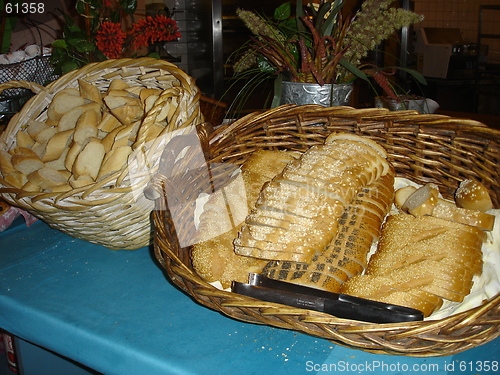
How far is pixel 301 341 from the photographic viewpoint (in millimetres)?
836

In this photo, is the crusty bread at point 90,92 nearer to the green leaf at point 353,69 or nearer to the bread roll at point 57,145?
the bread roll at point 57,145

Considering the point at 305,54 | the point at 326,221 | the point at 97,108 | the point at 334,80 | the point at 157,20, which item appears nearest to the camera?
the point at 326,221

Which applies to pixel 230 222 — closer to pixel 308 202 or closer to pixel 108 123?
pixel 308 202

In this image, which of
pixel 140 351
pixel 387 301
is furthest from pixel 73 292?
pixel 387 301

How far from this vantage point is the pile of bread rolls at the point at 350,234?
0.90m

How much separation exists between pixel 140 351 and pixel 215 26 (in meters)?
3.80

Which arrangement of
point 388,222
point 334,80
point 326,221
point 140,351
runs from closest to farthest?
point 140,351
point 326,221
point 388,222
point 334,80

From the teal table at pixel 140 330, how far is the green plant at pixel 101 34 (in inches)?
34.6

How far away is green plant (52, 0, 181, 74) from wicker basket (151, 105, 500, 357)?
69cm

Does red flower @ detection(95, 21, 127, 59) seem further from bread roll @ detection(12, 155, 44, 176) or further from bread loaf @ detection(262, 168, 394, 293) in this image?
bread loaf @ detection(262, 168, 394, 293)

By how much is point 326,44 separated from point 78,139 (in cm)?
97

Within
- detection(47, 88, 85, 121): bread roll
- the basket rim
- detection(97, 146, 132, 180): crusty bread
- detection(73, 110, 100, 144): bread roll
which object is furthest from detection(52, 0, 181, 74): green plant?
detection(97, 146, 132, 180): crusty bread

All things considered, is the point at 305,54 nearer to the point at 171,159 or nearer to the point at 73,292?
the point at 171,159

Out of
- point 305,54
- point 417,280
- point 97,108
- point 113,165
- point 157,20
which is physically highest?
point 157,20
